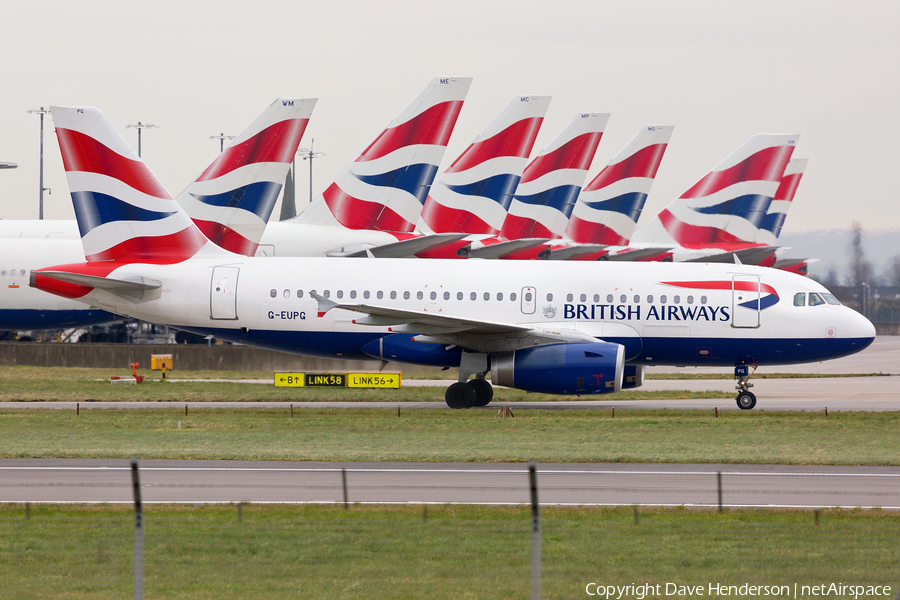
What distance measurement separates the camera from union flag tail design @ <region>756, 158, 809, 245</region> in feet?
210

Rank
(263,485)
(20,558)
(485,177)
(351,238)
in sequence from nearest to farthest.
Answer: (20,558), (263,485), (351,238), (485,177)

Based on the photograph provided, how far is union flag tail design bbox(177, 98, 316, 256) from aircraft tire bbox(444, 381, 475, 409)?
860 cm

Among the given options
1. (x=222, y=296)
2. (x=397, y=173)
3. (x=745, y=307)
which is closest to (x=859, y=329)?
(x=745, y=307)

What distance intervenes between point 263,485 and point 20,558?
588 cm

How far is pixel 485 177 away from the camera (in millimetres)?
43844

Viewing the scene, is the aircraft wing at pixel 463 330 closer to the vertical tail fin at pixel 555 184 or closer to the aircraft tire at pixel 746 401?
the aircraft tire at pixel 746 401

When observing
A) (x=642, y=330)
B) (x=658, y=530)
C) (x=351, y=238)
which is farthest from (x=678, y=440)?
(x=351, y=238)

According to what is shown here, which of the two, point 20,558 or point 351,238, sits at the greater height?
point 351,238

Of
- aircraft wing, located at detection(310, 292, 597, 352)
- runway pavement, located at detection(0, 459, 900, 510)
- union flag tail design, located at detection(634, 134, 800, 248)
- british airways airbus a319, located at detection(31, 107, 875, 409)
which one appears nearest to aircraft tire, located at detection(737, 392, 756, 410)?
british airways airbus a319, located at detection(31, 107, 875, 409)

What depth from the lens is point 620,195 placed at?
171 feet

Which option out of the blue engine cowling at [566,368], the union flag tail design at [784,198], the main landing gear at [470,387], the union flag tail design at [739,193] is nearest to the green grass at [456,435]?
the main landing gear at [470,387]

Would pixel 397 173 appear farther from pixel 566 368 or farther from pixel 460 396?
pixel 566 368

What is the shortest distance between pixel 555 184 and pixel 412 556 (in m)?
39.4

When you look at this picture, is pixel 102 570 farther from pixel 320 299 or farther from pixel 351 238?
pixel 351 238
